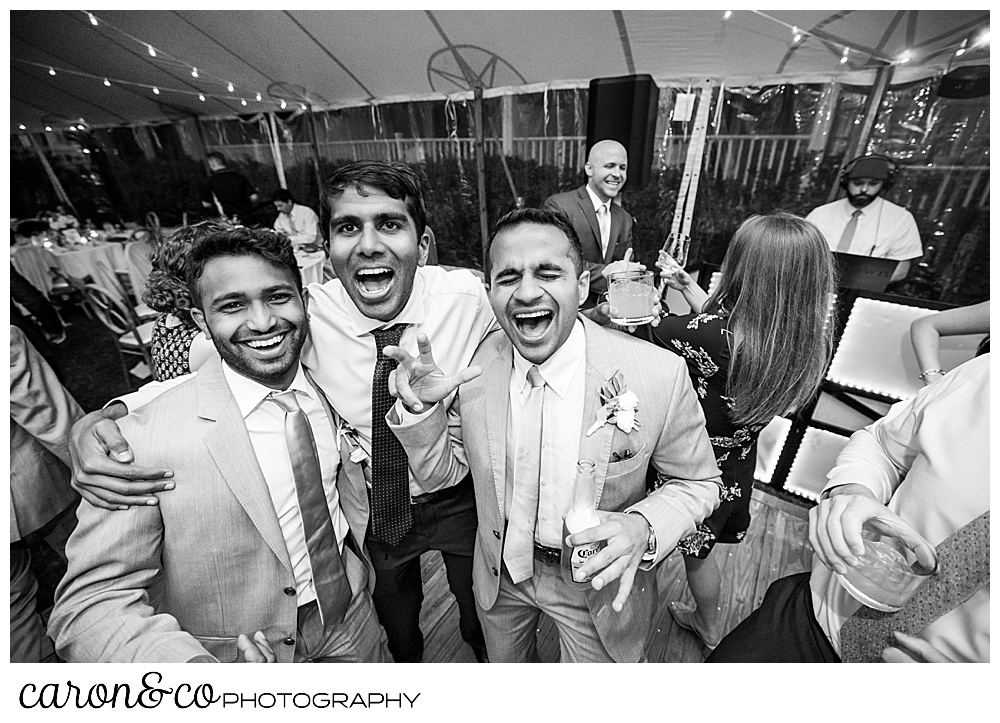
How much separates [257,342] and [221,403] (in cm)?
18

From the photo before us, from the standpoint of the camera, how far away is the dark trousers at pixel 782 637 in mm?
1143

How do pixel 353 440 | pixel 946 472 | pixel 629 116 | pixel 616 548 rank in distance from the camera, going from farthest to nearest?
pixel 629 116 → pixel 353 440 → pixel 616 548 → pixel 946 472

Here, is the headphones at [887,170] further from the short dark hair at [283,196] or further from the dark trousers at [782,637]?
the short dark hair at [283,196]

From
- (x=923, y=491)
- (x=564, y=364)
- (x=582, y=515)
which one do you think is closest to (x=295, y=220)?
(x=564, y=364)

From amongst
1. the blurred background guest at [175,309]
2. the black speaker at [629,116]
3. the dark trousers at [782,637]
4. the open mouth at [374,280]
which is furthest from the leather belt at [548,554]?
the black speaker at [629,116]

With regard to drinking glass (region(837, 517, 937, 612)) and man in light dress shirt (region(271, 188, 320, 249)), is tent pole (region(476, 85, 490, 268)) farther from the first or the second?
drinking glass (region(837, 517, 937, 612))

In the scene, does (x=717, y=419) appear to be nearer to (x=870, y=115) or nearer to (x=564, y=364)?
(x=564, y=364)

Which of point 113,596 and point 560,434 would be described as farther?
point 560,434

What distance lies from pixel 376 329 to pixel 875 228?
5.69 ft

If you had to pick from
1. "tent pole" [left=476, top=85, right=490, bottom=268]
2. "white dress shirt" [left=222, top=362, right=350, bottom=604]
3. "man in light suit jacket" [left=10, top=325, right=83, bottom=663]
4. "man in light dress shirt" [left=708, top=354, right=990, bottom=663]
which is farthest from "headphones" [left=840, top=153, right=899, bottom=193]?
"man in light suit jacket" [left=10, top=325, right=83, bottom=663]

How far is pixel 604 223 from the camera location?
4.69ft

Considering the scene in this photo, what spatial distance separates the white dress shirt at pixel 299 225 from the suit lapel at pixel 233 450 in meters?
0.49
